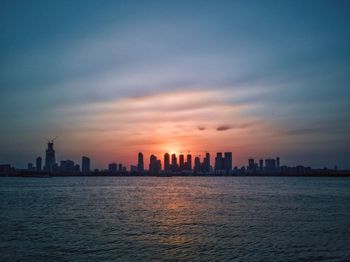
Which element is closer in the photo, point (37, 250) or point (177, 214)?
point (37, 250)

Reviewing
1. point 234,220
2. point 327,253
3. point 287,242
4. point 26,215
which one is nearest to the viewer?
point 327,253

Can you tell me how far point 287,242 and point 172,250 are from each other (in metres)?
11.6

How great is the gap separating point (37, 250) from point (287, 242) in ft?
75.3

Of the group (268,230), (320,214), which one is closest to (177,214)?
(268,230)

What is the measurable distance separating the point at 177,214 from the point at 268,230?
62.5 ft

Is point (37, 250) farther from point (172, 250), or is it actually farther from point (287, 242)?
point (287, 242)

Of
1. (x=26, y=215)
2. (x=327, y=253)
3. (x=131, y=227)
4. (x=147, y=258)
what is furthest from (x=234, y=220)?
(x=26, y=215)

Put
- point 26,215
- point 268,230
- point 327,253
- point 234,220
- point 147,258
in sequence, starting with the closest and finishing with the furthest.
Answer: point 147,258, point 327,253, point 268,230, point 234,220, point 26,215

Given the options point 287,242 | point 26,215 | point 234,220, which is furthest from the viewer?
point 26,215

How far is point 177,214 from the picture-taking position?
56.3m

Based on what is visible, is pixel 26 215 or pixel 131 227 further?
pixel 26 215

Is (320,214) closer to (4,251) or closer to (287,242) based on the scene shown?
(287,242)

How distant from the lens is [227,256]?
92.0ft

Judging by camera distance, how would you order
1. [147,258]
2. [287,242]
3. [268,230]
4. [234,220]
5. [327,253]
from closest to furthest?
[147,258] → [327,253] → [287,242] → [268,230] → [234,220]
